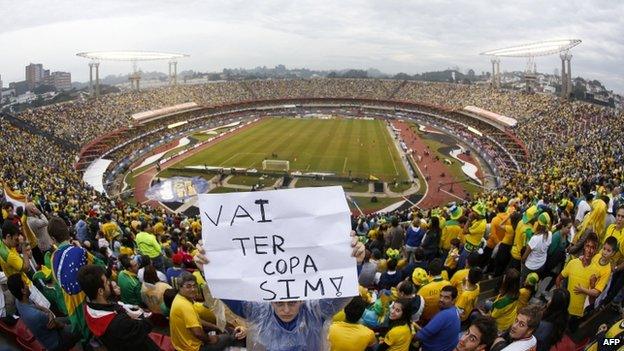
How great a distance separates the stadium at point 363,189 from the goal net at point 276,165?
279mm

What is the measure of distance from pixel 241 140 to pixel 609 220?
4935cm

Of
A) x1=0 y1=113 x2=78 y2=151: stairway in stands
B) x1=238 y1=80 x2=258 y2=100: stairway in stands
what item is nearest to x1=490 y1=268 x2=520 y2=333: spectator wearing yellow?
x1=0 y1=113 x2=78 y2=151: stairway in stands

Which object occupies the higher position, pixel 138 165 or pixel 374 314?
pixel 374 314

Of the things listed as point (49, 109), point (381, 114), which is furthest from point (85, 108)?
point (381, 114)

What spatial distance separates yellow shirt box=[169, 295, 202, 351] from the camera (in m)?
4.90

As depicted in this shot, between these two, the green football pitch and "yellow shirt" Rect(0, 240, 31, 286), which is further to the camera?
the green football pitch

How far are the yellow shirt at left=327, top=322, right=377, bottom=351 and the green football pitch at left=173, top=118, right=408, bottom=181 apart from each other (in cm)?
3390

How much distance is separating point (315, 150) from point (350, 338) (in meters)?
45.1

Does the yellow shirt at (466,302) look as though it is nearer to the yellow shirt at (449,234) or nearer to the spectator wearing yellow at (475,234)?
the spectator wearing yellow at (475,234)

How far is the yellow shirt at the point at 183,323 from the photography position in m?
4.90

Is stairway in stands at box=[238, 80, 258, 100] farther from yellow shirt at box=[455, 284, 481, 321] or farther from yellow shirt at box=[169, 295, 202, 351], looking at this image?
yellow shirt at box=[169, 295, 202, 351]

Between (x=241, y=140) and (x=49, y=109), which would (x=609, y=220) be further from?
(x=49, y=109)

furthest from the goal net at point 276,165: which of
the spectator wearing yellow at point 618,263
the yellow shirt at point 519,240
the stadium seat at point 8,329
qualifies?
the stadium seat at point 8,329

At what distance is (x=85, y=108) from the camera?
58125 millimetres
